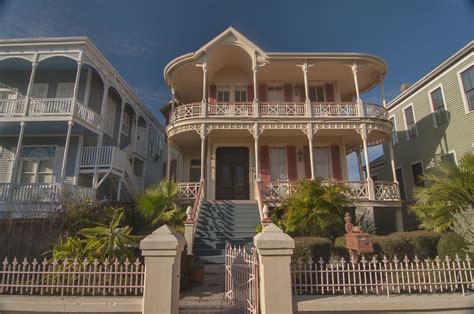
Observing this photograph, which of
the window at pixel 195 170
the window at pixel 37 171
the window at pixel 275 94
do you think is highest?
the window at pixel 275 94

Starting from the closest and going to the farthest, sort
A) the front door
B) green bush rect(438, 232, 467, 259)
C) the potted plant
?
1. green bush rect(438, 232, 467, 259)
2. the potted plant
3. the front door

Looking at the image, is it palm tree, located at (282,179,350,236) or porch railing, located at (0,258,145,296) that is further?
palm tree, located at (282,179,350,236)

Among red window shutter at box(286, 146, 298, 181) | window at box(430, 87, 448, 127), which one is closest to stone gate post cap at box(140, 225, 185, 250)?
red window shutter at box(286, 146, 298, 181)

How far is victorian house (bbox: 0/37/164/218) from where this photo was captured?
41.2 feet

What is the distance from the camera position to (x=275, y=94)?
16031 millimetres

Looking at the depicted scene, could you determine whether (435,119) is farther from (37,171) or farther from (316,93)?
(37,171)

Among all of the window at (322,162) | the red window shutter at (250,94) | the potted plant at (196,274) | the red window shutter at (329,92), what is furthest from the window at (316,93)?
the potted plant at (196,274)

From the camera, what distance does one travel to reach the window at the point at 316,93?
1591cm

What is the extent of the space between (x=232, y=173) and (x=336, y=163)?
5699 mm

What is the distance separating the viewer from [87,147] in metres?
14.2

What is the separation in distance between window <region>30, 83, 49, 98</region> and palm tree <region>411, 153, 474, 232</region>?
17.6m

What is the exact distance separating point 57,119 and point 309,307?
42.8 ft

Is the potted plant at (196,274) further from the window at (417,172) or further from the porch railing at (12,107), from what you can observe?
the window at (417,172)

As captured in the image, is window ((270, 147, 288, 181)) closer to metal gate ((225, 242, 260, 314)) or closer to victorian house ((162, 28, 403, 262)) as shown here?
victorian house ((162, 28, 403, 262))
